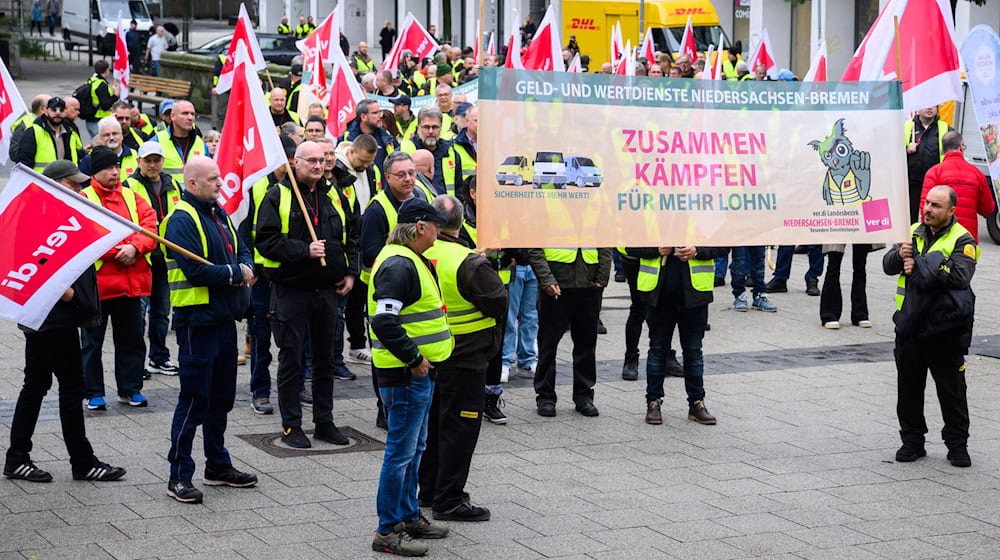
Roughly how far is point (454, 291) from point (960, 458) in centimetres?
345

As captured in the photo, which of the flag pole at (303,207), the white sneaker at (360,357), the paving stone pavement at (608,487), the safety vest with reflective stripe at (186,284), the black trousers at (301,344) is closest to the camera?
the paving stone pavement at (608,487)

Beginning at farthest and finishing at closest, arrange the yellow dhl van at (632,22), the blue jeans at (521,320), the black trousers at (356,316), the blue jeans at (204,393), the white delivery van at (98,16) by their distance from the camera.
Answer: the white delivery van at (98,16) < the yellow dhl van at (632,22) < the black trousers at (356,316) < the blue jeans at (521,320) < the blue jeans at (204,393)

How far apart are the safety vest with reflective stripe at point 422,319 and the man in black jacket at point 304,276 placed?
197 centimetres

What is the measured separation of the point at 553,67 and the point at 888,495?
316 inches

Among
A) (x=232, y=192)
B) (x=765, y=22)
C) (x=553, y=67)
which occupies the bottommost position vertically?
(x=232, y=192)

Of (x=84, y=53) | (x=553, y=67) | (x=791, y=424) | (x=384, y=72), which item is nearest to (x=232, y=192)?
(x=791, y=424)

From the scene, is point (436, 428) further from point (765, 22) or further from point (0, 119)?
point (765, 22)

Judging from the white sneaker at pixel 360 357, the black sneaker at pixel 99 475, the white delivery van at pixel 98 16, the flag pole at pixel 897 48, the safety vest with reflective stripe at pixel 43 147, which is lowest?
the black sneaker at pixel 99 475

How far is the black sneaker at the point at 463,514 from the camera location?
7.44m

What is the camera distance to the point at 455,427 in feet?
24.6

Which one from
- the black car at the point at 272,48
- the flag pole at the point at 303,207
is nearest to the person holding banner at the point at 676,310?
the flag pole at the point at 303,207

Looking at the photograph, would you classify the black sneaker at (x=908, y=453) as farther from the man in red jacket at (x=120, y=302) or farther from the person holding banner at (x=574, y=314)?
the man in red jacket at (x=120, y=302)

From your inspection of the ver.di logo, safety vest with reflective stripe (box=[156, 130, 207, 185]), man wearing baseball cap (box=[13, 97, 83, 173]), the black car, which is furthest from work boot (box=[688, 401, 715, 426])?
the black car

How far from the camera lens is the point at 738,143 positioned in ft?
28.4
